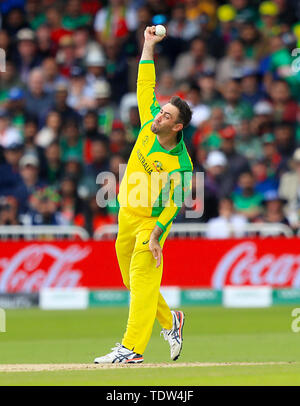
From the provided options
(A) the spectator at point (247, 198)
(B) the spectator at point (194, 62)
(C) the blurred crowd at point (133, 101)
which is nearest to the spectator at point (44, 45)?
(C) the blurred crowd at point (133, 101)

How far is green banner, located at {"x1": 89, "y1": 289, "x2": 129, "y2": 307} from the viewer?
17922 millimetres

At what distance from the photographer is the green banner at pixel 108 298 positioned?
1792cm

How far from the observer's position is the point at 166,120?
401 inches

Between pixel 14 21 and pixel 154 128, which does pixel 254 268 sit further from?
pixel 154 128

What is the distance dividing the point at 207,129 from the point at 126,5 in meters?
3.71

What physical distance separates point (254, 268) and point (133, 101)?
13.2ft

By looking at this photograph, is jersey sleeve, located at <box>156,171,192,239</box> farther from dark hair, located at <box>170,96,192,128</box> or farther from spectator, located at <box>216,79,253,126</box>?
spectator, located at <box>216,79,253,126</box>

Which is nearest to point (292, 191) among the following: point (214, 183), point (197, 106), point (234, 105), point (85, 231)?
point (214, 183)

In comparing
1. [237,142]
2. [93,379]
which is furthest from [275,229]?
[93,379]

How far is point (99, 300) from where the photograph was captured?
18.0m

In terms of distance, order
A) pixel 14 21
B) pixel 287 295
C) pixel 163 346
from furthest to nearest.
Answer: pixel 14 21, pixel 287 295, pixel 163 346

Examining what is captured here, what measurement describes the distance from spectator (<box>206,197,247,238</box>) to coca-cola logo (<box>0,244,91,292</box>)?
1.97 metres

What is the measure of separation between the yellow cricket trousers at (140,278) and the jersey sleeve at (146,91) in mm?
921

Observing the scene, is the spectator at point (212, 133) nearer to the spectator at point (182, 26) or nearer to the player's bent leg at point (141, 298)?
the spectator at point (182, 26)
